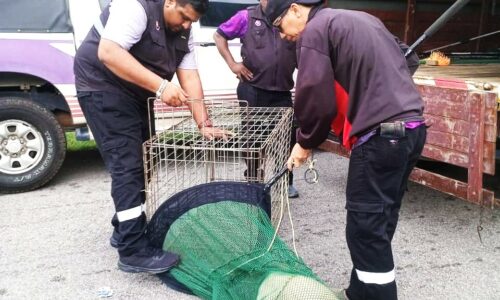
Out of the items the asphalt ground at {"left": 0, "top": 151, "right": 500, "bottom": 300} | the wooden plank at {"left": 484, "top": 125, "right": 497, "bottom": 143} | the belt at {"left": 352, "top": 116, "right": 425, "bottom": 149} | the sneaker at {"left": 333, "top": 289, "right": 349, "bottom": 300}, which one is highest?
the belt at {"left": 352, "top": 116, "right": 425, "bottom": 149}

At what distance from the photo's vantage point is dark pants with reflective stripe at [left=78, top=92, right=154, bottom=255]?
8.84ft

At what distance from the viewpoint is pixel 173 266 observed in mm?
2688

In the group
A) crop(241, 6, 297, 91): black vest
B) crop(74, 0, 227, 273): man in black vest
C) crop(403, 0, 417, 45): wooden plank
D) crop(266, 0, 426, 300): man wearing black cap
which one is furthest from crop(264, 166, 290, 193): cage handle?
crop(403, 0, 417, 45): wooden plank

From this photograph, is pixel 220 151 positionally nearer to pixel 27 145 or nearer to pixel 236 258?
pixel 236 258

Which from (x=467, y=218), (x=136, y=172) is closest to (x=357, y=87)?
(x=136, y=172)

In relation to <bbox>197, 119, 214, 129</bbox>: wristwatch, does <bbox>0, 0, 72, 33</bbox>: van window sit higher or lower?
higher

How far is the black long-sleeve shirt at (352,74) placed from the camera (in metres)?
1.98

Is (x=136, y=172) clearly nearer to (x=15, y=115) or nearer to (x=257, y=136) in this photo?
(x=257, y=136)

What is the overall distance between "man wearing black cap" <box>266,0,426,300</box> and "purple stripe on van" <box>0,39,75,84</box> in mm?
2749

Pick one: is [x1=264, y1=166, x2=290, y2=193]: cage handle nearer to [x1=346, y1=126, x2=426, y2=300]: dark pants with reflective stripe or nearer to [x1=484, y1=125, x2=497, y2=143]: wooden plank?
[x1=346, y1=126, x2=426, y2=300]: dark pants with reflective stripe

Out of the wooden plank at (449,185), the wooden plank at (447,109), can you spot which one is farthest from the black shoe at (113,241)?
the wooden plank at (447,109)

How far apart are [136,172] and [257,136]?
0.77 meters

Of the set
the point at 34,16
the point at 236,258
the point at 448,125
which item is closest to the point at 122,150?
the point at 236,258

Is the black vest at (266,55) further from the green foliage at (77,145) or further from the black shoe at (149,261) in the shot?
the green foliage at (77,145)
